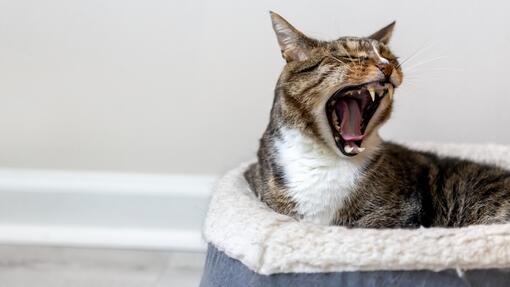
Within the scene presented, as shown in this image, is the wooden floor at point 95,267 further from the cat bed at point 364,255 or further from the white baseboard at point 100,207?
the cat bed at point 364,255

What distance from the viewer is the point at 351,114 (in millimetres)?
1051

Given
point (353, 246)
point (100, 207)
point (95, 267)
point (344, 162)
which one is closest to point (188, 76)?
point (100, 207)

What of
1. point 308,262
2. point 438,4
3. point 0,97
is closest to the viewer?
point 308,262

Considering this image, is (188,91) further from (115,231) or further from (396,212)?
(396,212)

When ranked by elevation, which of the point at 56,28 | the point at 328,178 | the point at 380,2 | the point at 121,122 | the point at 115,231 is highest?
the point at 380,2

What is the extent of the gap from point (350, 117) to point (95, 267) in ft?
2.82

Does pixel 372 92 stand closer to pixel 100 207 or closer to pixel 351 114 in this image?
pixel 351 114

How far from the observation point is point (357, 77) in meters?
0.97

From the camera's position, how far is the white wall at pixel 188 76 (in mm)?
1523

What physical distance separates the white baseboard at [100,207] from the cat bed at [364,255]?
2.10 ft

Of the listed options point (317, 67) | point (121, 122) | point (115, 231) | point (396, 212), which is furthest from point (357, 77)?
point (115, 231)

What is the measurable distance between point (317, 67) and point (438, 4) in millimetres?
598

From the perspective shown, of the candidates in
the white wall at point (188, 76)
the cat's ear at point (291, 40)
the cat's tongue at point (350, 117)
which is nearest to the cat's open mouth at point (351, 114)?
the cat's tongue at point (350, 117)

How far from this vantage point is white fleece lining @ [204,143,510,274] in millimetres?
885
